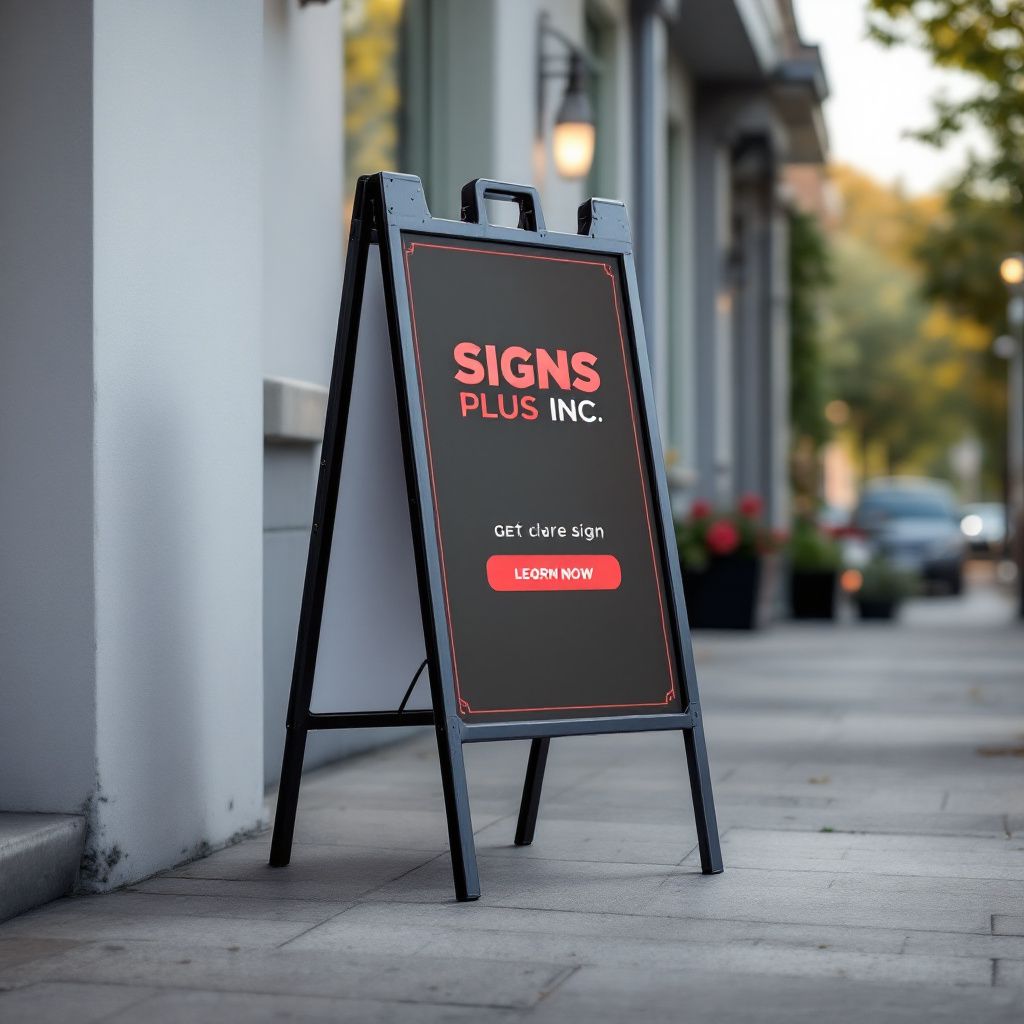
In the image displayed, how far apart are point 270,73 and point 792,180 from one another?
1731 cm

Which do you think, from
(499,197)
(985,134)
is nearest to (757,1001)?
(499,197)

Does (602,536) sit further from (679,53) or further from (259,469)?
(679,53)

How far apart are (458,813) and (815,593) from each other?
46.1ft

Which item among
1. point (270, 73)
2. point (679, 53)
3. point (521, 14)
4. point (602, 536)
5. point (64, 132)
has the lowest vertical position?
point (602, 536)

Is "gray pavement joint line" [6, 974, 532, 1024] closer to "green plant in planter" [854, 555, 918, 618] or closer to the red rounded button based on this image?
the red rounded button

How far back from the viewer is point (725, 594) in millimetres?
15539

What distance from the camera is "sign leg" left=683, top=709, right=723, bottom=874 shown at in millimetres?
4719

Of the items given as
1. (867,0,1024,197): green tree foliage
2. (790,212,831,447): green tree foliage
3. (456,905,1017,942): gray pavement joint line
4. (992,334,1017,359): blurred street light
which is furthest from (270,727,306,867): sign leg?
(992,334,1017,359): blurred street light

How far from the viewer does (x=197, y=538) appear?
5.03 meters

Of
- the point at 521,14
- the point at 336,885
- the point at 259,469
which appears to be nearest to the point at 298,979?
the point at 336,885

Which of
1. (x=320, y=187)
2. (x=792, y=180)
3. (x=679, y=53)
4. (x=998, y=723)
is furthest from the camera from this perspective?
(x=792, y=180)

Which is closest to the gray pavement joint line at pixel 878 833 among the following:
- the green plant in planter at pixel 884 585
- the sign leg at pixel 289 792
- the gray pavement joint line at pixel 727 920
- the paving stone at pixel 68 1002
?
the gray pavement joint line at pixel 727 920

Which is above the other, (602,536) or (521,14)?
(521,14)

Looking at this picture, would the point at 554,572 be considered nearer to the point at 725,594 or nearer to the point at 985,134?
the point at 725,594
